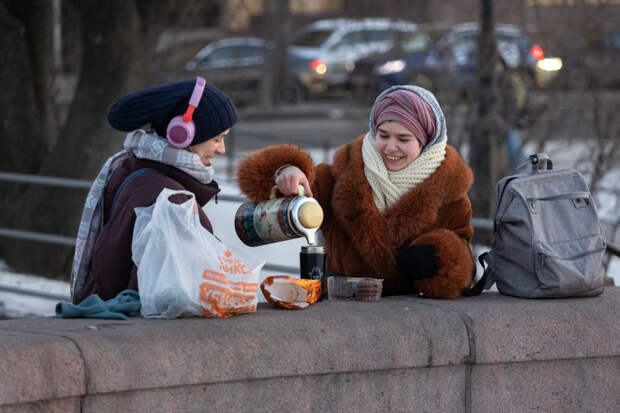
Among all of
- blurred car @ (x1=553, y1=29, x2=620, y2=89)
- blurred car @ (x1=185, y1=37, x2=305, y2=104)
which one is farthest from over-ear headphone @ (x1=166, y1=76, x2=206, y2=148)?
blurred car @ (x1=185, y1=37, x2=305, y2=104)

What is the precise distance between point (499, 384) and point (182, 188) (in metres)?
1.40

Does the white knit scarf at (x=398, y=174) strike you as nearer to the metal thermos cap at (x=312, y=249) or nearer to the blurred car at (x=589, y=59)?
the metal thermos cap at (x=312, y=249)

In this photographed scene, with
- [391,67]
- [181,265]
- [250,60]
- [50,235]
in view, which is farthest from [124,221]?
[250,60]

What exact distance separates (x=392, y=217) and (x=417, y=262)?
25 centimetres

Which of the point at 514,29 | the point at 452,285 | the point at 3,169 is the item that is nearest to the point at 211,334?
the point at 452,285

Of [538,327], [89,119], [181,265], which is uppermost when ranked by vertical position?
[89,119]

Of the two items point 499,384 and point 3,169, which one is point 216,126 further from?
point 3,169

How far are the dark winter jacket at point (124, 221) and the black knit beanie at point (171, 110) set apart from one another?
15 centimetres

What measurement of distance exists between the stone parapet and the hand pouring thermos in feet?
0.92

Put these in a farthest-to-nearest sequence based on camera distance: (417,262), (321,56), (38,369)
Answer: (321,56) < (417,262) < (38,369)

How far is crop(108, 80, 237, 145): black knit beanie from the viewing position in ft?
12.2

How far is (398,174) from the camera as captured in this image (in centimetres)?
410

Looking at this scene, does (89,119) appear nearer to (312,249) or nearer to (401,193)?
(401,193)

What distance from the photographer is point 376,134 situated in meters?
4.17
